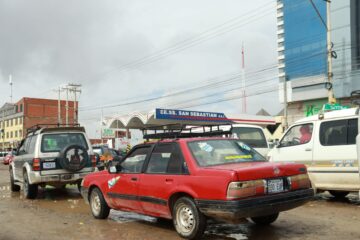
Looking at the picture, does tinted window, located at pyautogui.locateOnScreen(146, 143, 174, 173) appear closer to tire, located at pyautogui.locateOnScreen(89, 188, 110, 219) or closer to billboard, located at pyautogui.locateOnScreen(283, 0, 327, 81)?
tire, located at pyautogui.locateOnScreen(89, 188, 110, 219)

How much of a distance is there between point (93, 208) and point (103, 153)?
632 inches

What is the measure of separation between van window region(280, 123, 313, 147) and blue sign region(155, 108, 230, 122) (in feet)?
84.6

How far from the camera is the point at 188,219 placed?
6328mm

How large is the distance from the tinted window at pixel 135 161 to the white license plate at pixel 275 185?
7.70 feet

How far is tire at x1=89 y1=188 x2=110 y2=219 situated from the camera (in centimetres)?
841

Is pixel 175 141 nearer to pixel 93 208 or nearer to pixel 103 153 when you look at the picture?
pixel 93 208

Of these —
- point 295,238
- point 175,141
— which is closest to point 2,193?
point 175,141

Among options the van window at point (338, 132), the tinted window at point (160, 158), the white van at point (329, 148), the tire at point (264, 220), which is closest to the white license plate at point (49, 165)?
the tinted window at point (160, 158)

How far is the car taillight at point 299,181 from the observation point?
632 cm

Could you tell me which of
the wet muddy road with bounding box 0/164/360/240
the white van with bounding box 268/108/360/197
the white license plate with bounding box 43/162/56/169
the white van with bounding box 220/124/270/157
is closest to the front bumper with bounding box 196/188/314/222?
the wet muddy road with bounding box 0/164/360/240

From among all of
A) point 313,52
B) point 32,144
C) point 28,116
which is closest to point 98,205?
point 32,144

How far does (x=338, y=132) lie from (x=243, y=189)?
185 inches

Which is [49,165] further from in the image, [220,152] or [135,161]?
[220,152]

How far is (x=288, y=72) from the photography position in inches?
2105
